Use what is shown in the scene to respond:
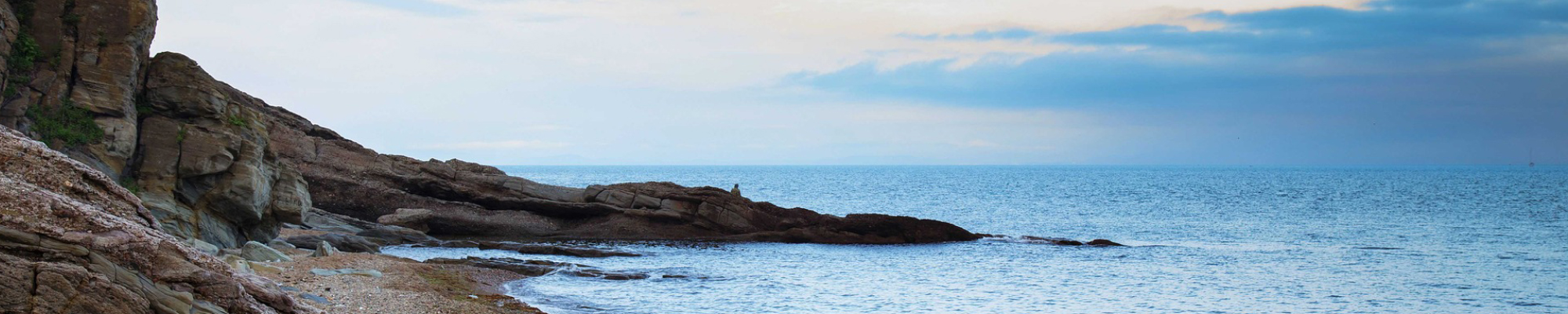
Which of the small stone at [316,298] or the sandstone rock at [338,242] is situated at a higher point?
the small stone at [316,298]

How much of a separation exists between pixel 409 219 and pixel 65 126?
75.8ft

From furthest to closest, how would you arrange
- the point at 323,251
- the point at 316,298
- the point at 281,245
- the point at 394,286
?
1. the point at 281,245
2. the point at 323,251
3. the point at 394,286
4. the point at 316,298

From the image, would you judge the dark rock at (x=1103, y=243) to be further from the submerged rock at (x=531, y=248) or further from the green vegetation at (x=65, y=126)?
the green vegetation at (x=65, y=126)

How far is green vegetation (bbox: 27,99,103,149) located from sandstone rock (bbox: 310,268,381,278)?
4.95 meters

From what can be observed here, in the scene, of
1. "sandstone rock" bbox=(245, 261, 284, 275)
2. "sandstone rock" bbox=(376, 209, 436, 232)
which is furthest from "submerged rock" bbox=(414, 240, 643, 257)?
"sandstone rock" bbox=(245, 261, 284, 275)

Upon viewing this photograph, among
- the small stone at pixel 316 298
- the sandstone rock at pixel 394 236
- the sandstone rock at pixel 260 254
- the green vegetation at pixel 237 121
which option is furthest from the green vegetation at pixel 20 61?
the sandstone rock at pixel 394 236

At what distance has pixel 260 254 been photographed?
23203 mm

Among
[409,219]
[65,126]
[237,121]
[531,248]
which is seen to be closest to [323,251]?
[237,121]

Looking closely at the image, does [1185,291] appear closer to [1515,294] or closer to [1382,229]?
[1515,294]

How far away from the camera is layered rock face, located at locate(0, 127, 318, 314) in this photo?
9555 mm

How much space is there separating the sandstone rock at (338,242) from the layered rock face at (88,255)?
2125 cm

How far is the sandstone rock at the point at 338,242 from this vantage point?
31984 millimetres

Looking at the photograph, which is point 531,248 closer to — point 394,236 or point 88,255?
point 394,236

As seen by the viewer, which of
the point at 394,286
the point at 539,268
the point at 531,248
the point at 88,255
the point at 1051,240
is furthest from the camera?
the point at 1051,240
